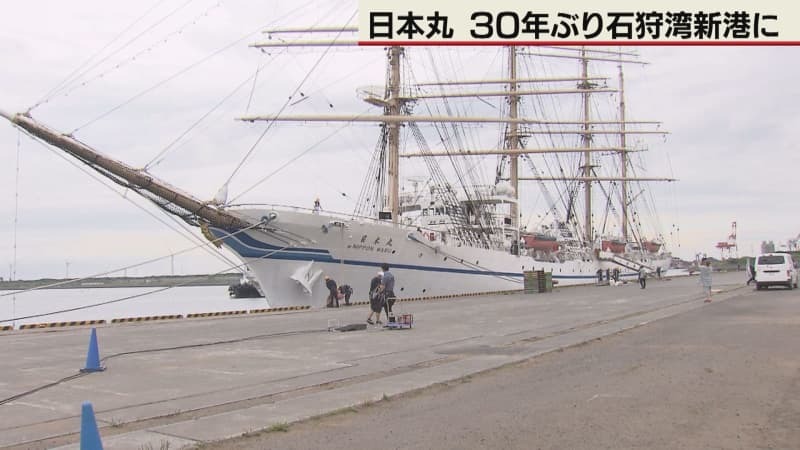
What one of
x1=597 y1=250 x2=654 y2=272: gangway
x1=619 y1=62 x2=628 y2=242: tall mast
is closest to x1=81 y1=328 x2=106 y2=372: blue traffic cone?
x1=597 y1=250 x2=654 y2=272: gangway

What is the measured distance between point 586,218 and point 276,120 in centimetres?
4007

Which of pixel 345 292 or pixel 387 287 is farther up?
Result: pixel 387 287

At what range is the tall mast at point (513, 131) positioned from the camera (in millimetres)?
49562

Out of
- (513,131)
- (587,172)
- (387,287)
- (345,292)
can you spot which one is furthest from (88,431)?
(587,172)

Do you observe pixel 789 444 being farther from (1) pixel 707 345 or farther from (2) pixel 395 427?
(1) pixel 707 345

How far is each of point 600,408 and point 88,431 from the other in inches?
177

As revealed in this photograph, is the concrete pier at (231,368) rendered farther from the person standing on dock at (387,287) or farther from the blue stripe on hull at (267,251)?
the blue stripe on hull at (267,251)

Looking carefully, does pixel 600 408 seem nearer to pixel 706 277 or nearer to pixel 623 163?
pixel 706 277

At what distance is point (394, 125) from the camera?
35.9 m

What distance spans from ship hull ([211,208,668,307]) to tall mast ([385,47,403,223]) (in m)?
2.84

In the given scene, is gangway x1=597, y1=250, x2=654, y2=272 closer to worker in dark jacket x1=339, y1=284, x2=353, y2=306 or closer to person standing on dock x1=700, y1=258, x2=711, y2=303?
person standing on dock x1=700, y1=258, x2=711, y2=303

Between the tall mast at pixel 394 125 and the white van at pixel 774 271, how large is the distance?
1660cm

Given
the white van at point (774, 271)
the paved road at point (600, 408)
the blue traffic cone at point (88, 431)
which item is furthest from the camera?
the white van at point (774, 271)

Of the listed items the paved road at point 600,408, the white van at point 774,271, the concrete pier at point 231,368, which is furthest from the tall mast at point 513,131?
the paved road at point 600,408
